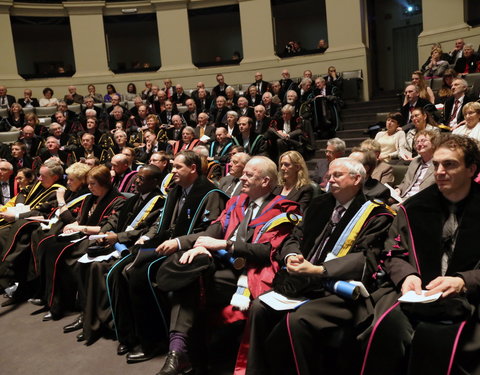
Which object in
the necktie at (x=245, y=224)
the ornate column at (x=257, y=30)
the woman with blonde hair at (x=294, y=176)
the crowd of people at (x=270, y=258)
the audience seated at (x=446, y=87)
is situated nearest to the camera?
the crowd of people at (x=270, y=258)

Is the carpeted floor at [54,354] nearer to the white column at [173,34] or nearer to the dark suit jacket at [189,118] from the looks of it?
the dark suit jacket at [189,118]

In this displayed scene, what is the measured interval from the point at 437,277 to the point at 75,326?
2684 mm

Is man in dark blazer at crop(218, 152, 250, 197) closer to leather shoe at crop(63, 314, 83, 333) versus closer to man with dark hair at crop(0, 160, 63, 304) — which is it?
leather shoe at crop(63, 314, 83, 333)

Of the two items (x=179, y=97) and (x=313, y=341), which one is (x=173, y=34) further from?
(x=313, y=341)

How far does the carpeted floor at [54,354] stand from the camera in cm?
275

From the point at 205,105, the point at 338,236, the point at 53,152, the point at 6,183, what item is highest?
the point at 205,105

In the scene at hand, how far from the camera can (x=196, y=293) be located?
8.50 ft

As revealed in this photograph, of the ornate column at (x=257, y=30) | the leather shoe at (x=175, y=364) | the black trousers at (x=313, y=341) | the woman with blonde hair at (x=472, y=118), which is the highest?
the ornate column at (x=257, y=30)

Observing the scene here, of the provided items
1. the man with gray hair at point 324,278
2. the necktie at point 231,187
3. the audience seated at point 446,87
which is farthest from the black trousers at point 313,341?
the audience seated at point 446,87

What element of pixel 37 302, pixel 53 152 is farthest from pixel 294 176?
pixel 53 152

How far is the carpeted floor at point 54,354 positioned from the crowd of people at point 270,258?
10 centimetres

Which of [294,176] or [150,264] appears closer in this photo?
[150,264]

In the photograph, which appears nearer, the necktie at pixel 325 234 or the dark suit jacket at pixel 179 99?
the necktie at pixel 325 234

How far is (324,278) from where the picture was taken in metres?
2.18
